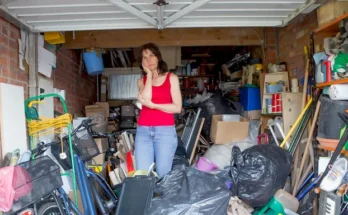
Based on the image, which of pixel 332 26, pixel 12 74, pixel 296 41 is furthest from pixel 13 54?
pixel 296 41

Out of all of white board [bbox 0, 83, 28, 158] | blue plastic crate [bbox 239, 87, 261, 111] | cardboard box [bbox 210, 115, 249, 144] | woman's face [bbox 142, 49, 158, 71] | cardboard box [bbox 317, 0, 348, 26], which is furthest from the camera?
blue plastic crate [bbox 239, 87, 261, 111]

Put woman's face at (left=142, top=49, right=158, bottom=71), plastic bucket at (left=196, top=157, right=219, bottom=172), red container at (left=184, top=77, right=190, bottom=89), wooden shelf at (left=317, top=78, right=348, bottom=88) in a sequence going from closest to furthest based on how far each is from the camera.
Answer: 1. wooden shelf at (left=317, top=78, right=348, bottom=88)
2. woman's face at (left=142, top=49, right=158, bottom=71)
3. plastic bucket at (left=196, top=157, right=219, bottom=172)
4. red container at (left=184, top=77, right=190, bottom=89)

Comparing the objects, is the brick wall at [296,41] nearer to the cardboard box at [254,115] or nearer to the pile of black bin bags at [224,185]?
the cardboard box at [254,115]

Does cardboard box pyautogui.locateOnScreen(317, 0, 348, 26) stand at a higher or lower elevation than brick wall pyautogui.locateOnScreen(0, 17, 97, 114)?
higher

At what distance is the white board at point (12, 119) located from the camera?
2314 millimetres

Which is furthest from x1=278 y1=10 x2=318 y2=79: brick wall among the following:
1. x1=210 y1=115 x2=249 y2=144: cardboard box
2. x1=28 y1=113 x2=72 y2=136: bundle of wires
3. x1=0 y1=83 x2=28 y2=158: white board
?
x1=0 y1=83 x2=28 y2=158: white board

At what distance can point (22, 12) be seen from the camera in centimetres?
258

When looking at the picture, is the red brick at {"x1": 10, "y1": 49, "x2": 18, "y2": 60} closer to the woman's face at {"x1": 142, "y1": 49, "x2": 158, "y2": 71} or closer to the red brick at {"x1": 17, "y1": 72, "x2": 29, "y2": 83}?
the red brick at {"x1": 17, "y1": 72, "x2": 29, "y2": 83}

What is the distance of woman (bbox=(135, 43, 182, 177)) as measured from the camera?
2.54 meters

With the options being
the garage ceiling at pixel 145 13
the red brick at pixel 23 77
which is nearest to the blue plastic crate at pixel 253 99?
the garage ceiling at pixel 145 13

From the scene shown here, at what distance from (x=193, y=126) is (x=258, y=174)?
5.88ft

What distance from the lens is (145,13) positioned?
2.69 m

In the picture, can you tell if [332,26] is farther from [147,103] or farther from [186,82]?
[186,82]

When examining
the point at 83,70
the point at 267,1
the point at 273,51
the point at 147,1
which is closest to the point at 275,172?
the point at 267,1
